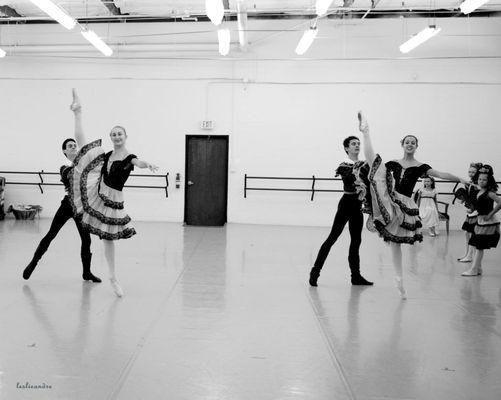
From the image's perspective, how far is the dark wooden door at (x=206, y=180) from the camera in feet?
36.9

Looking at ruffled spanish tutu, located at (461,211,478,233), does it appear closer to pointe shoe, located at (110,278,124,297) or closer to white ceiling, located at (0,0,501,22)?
pointe shoe, located at (110,278,124,297)

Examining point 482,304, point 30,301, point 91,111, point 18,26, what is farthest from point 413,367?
point 18,26

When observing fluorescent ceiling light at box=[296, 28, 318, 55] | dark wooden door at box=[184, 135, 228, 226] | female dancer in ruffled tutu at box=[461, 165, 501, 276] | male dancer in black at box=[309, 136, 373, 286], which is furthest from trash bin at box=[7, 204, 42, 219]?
female dancer in ruffled tutu at box=[461, 165, 501, 276]

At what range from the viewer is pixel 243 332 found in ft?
11.3

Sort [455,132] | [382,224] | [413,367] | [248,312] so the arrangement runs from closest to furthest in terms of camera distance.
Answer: [413,367] < [248,312] < [382,224] < [455,132]

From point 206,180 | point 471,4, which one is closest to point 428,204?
point 471,4

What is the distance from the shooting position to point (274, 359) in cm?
295

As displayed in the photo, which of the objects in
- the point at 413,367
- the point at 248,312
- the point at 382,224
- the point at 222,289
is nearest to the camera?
the point at 413,367

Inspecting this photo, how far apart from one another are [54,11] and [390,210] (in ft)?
17.7

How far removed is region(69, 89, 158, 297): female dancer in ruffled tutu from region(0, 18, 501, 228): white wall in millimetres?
6893

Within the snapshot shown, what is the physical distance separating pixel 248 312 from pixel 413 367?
4.76ft

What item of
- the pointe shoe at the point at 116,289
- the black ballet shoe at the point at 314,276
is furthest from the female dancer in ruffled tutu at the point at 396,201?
the pointe shoe at the point at 116,289

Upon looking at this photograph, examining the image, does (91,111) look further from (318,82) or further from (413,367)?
(413,367)

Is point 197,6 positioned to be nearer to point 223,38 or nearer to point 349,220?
point 223,38
